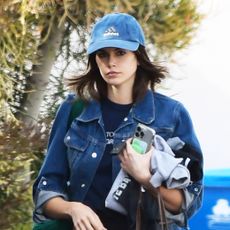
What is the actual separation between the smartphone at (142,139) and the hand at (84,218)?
23cm

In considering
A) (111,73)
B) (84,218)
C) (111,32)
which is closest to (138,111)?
(111,73)

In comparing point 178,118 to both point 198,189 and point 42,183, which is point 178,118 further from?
point 42,183

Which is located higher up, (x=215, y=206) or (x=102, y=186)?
(x=102, y=186)

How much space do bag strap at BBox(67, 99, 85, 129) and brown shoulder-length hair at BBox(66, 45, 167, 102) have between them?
21 mm

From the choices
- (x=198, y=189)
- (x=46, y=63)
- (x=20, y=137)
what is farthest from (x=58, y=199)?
(x=46, y=63)

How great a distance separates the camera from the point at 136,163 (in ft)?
7.37

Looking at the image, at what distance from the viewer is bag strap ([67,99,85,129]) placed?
2.45 m

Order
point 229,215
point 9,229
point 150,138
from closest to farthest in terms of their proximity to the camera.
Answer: point 150,138, point 229,215, point 9,229

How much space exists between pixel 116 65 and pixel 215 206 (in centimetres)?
176

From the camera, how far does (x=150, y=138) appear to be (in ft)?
7.39

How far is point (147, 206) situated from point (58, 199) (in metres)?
0.28

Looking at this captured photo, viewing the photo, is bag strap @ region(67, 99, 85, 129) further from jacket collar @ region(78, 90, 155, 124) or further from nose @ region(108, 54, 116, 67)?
nose @ region(108, 54, 116, 67)

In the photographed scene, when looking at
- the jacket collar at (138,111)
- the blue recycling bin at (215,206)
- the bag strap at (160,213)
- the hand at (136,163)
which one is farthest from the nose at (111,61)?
the blue recycling bin at (215,206)

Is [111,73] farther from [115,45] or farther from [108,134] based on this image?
[108,134]
